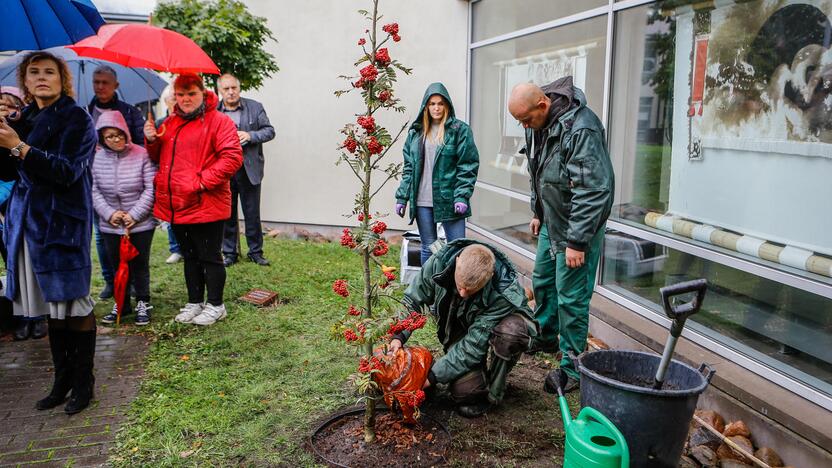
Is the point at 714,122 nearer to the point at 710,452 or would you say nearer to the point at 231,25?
the point at 710,452

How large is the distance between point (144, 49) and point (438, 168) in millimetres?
2614

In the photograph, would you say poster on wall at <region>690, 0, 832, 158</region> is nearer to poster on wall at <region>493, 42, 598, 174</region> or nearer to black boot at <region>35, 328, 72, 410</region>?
poster on wall at <region>493, 42, 598, 174</region>

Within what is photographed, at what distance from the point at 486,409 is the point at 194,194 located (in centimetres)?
285

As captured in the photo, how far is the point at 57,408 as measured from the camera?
3934 millimetres

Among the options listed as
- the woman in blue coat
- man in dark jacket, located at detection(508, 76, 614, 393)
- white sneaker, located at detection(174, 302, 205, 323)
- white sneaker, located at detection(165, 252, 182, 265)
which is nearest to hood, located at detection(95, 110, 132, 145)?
the woman in blue coat

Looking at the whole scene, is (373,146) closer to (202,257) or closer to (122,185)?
(202,257)

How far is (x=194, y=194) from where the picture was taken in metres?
5.07

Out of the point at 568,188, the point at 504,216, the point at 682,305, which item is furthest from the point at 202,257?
the point at 682,305

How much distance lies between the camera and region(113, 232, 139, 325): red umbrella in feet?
17.0

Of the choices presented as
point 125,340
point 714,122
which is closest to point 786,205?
point 714,122

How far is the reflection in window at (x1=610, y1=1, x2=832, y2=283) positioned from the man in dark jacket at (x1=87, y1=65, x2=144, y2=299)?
4158 mm

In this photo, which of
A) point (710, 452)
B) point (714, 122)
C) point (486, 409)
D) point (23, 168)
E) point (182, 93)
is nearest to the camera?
point (710, 452)

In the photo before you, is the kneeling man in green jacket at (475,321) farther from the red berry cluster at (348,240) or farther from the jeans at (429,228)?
the jeans at (429,228)

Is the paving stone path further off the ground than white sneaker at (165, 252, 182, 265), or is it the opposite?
white sneaker at (165, 252, 182, 265)
